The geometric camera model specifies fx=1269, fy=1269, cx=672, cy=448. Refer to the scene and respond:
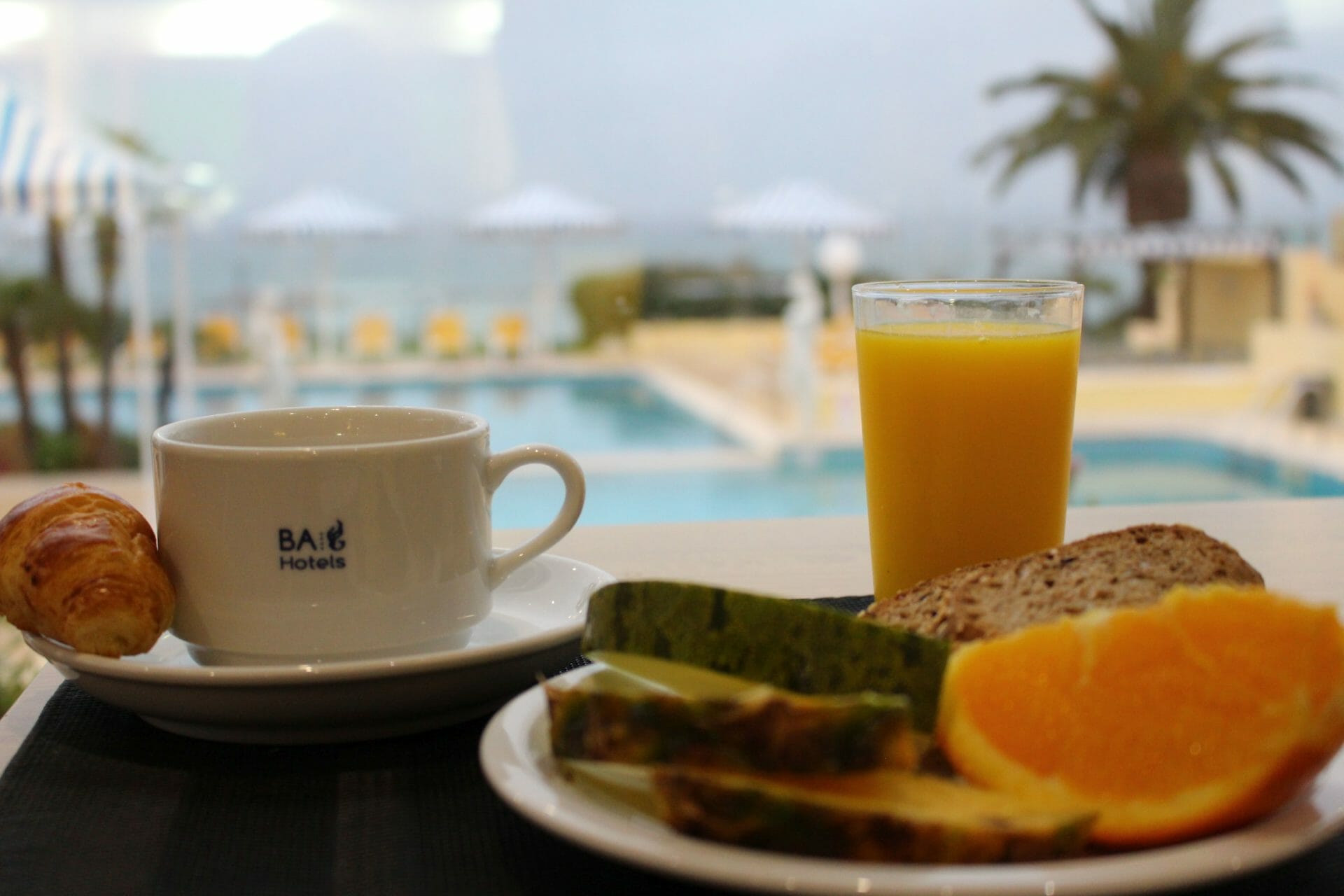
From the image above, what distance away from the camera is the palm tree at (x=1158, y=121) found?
9242 millimetres

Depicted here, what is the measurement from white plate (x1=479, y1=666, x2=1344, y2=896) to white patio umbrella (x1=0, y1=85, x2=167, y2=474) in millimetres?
5159

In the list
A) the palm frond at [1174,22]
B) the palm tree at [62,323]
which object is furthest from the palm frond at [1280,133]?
the palm tree at [62,323]

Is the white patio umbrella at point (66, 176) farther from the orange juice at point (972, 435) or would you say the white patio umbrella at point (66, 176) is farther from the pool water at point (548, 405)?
the orange juice at point (972, 435)

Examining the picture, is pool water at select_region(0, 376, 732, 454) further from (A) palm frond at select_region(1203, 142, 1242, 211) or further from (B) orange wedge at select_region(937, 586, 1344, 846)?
(B) orange wedge at select_region(937, 586, 1344, 846)

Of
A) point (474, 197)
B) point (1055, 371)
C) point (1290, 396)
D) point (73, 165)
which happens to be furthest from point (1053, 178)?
point (1055, 371)

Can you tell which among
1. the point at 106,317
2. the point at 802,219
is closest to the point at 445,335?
the point at 106,317

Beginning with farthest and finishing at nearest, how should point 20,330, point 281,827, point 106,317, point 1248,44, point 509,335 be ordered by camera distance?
point 509,335, point 1248,44, point 106,317, point 20,330, point 281,827

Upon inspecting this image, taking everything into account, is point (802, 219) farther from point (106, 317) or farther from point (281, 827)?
point (281, 827)

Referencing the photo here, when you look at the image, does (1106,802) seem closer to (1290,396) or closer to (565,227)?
(1290,396)

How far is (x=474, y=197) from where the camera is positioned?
12.4 meters

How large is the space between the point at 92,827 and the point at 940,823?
1.04ft

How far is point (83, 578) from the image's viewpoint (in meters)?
0.55

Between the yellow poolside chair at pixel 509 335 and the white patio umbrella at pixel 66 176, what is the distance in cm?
324

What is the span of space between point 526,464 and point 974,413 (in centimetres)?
25
